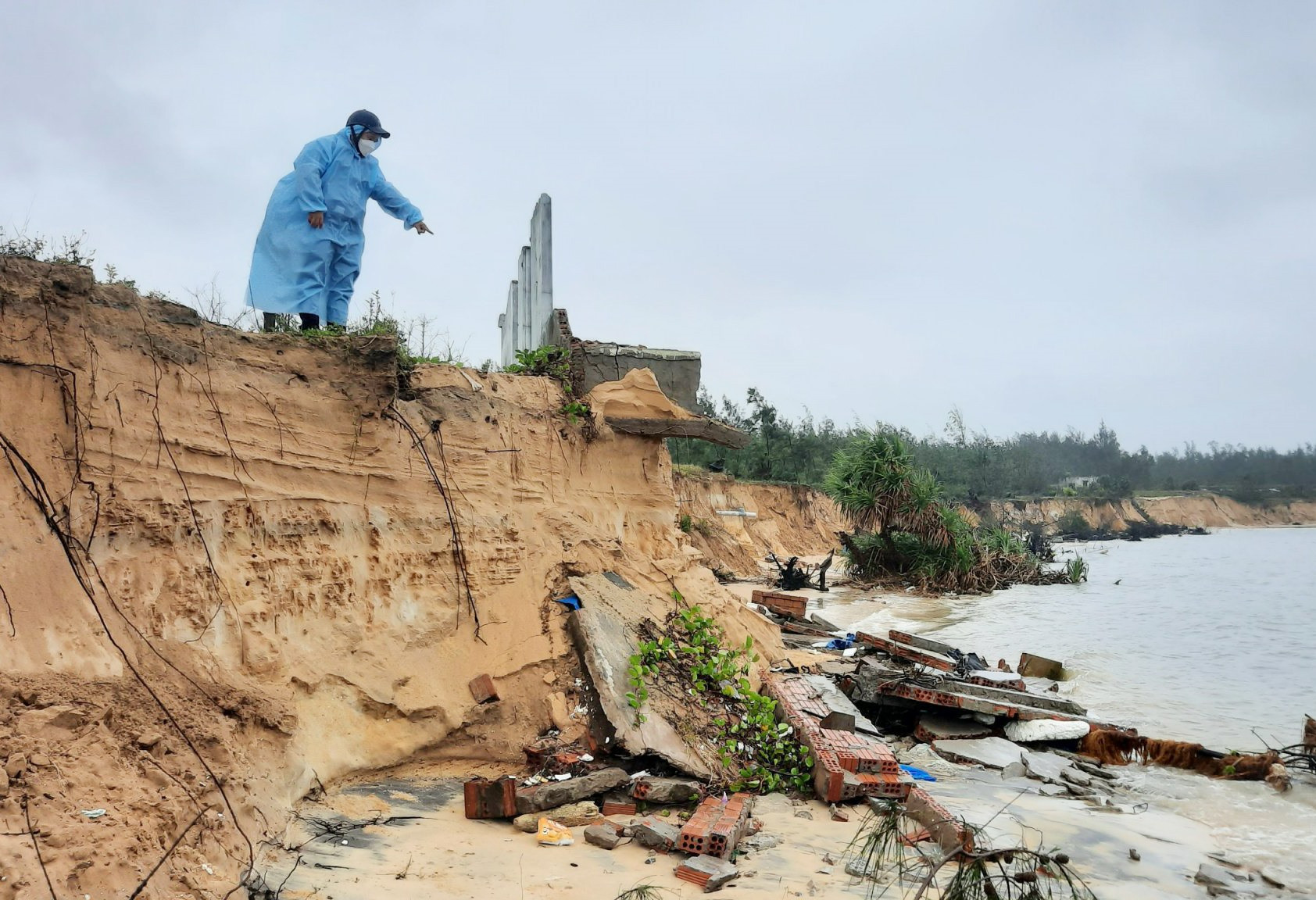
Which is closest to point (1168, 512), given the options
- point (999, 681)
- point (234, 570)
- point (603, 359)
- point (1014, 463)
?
point (1014, 463)

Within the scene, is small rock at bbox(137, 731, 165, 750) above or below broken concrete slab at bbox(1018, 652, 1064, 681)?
above

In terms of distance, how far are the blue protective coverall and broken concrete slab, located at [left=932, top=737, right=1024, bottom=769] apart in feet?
22.5

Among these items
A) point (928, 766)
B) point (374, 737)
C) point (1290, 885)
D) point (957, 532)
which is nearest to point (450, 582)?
point (374, 737)

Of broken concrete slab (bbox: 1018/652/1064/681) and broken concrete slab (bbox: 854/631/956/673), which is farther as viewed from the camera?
broken concrete slab (bbox: 1018/652/1064/681)

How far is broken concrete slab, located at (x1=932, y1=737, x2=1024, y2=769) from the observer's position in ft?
25.5

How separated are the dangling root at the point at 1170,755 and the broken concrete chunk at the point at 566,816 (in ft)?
20.0

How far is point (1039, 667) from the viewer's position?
456 inches

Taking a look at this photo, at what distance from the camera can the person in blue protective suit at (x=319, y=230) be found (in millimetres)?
6547

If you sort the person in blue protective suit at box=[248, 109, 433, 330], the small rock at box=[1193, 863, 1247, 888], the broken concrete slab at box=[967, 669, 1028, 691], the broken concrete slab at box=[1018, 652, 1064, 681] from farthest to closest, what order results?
the broken concrete slab at box=[1018, 652, 1064, 681] → the broken concrete slab at box=[967, 669, 1028, 691] → the person in blue protective suit at box=[248, 109, 433, 330] → the small rock at box=[1193, 863, 1247, 888]

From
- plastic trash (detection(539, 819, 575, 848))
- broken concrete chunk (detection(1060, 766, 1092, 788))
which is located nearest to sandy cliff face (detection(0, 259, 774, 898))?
plastic trash (detection(539, 819, 575, 848))

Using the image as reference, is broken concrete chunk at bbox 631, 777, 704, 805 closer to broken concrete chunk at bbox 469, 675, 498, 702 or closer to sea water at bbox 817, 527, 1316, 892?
broken concrete chunk at bbox 469, 675, 498, 702

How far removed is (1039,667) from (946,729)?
3757 mm

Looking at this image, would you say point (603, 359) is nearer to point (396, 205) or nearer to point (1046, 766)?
point (396, 205)

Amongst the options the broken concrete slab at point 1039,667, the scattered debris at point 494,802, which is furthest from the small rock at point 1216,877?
the broken concrete slab at point 1039,667
